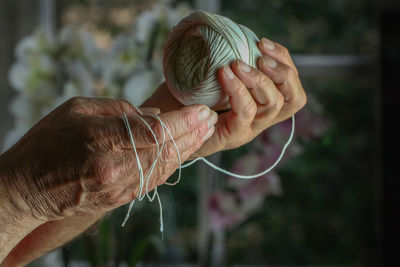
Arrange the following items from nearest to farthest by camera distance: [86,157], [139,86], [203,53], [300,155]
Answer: [86,157]
[203,53]
[139,86]
[300,155]

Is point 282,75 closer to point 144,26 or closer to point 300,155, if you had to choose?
point 144,26

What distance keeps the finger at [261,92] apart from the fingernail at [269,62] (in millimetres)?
18

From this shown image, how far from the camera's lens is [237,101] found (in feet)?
1.58

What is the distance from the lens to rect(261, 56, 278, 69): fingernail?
502 millimetres

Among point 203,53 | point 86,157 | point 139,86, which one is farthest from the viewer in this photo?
point 139,86

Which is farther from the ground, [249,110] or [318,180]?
[249,110]

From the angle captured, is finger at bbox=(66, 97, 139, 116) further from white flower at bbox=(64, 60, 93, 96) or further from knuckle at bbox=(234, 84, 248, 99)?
white flower at bbox=(64, 60, 93, 96)

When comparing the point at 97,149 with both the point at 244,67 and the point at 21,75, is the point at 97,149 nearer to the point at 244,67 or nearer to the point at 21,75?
the point at 244,67

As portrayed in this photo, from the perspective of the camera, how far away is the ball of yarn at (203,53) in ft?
1.54

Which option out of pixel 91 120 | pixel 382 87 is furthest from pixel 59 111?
pixel 382 87

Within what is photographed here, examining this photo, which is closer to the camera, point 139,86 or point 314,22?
point 139,86

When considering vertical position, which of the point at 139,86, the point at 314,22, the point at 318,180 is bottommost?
the point at 318,180

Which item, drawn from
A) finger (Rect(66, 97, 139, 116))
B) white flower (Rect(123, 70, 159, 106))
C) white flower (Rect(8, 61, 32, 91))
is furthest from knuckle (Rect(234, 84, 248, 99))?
white flower (Rect(8, 61, 32, 91))

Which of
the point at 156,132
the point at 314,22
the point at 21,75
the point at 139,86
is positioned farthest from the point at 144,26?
the point at 314,22
